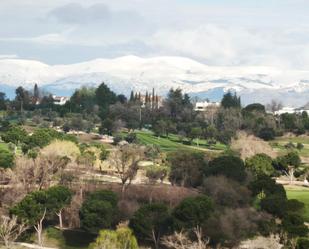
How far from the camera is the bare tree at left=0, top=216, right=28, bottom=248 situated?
4722 cm

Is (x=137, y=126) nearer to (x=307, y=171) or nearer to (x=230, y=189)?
(x=307, y=171)

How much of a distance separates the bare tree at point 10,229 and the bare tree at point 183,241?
10531mm

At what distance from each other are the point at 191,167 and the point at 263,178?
9.05 meters

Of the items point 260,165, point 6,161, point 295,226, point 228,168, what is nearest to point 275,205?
point 295,226

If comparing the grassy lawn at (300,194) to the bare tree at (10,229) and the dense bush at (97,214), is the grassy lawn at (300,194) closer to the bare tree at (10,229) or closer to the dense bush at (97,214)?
the dense bush at (97,214)

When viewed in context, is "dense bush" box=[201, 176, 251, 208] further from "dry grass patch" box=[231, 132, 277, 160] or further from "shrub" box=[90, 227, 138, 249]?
"dry grass patch" box=[231, 132, 277, 160]

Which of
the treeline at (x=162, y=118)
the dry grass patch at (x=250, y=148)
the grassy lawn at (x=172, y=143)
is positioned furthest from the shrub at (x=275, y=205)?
the treeline at (x=162, y=118)

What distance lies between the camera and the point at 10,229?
47438 mm

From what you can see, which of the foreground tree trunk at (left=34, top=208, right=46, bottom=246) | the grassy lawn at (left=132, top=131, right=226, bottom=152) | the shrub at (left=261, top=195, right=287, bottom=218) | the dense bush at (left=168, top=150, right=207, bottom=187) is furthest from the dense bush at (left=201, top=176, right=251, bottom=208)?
the grassy lawn at (left=132, top=131, right=226, bottom=152)

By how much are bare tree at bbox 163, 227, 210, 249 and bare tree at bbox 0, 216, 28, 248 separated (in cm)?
1053

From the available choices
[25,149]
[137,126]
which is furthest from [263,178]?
[137,126]

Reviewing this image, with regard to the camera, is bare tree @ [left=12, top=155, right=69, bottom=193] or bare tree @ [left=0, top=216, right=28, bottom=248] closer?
bare tree @ [left=0, top=216, right=28, bottom=248]

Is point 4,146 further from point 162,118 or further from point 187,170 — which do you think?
point 162,118

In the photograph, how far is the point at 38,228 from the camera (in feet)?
165
